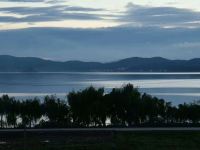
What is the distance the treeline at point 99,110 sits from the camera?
36938mm

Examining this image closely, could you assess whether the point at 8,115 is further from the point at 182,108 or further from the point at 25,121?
the point at 182,108

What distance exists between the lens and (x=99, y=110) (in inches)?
1422
